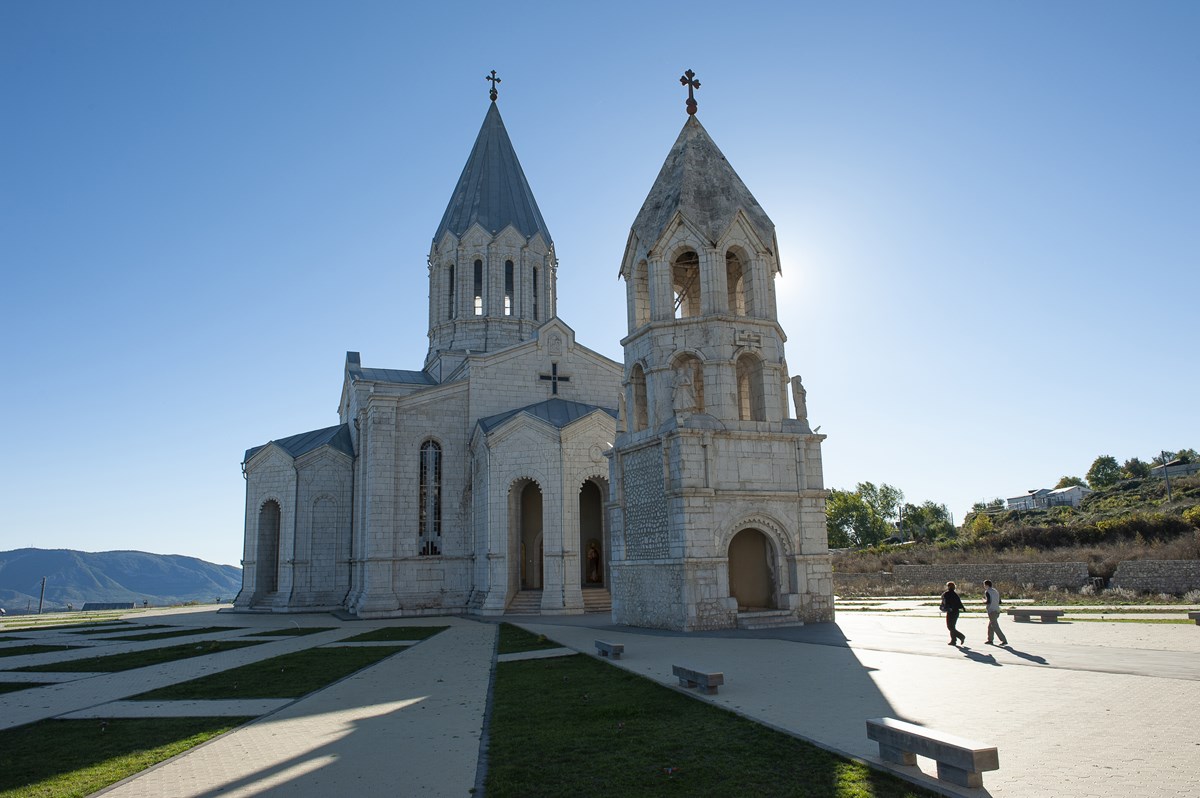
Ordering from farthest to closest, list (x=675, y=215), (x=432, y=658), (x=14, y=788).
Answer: (x=675, y=215)
(x=432, y=658)
(x=14, y=788)

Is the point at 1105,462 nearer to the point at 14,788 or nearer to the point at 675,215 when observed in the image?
the point at 675,215

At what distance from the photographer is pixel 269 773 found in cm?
710

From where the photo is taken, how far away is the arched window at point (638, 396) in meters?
21.2

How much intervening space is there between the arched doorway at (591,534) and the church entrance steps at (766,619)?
38.3 feet

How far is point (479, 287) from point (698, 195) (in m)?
17.0

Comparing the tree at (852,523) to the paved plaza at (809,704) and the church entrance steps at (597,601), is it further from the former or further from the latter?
the paved plaza at (809,704)

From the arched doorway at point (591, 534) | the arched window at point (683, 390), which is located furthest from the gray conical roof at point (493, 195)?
the arched window at point (683, 390)

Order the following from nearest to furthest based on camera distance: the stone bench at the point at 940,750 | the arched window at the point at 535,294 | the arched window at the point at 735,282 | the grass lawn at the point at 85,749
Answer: the stone bench at the point at 940,750 < the grass lawn at the point at 85,749 < the arched window at the point at 735,282 < the arched window at the point at 535,294

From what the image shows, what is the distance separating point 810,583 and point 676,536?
371 centimetres

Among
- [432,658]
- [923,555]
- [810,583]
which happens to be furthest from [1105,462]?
[432,658]

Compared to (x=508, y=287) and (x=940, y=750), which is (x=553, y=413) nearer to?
(x=508, y=287)

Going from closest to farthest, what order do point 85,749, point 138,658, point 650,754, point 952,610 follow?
point 650,754 < point 85,749 < point 952,610 < point 138,658

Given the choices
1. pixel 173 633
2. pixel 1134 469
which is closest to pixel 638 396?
pixel 173 633

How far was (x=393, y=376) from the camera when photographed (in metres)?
36.2
